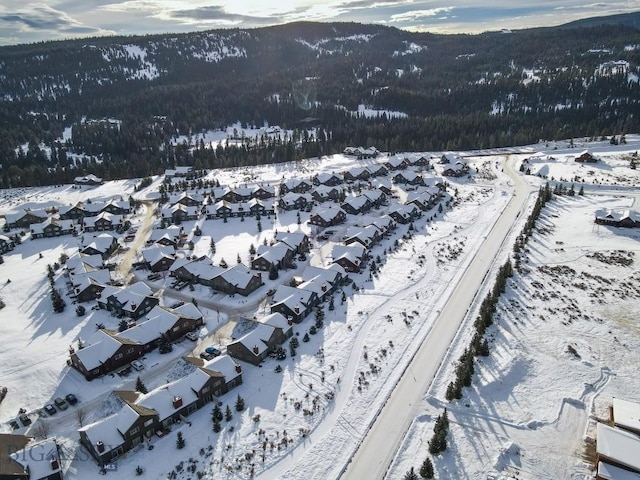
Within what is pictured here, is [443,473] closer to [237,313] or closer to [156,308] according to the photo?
[237,313]

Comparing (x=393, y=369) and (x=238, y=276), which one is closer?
(x=393, y=369)

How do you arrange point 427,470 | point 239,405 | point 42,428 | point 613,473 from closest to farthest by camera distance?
1. point 613,473
2. point 427,470
3. point 42,428
4. point 239,405

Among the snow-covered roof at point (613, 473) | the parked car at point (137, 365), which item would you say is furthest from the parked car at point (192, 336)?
the snow-covered roof at point (613, 473)

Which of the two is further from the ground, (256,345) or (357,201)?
(357,201)

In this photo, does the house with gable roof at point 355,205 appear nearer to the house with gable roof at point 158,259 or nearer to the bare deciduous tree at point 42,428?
the house with gable roof at point 158,259

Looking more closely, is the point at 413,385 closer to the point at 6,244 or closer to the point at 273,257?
the point at 273,257

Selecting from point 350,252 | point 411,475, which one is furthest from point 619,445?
point 350,252

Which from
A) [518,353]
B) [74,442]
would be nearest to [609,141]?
[518,353]
